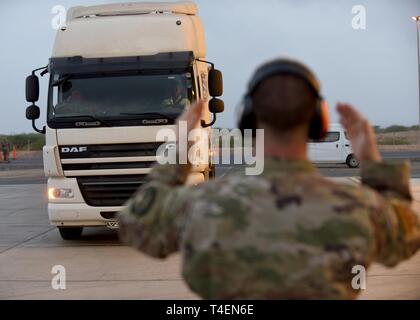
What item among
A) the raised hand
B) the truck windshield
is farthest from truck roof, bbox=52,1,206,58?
the raised hand

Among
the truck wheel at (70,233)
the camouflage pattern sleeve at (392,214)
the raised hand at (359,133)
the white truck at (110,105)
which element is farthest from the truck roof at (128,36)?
the camouflage pattern sleeve at (392,214)

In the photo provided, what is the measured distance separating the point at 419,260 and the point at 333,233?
7.30 metres

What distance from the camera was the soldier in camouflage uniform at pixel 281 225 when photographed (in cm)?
188

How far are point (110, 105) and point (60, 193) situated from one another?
57.7 inches

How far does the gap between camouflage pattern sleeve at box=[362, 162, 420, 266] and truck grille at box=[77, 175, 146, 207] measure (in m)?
7.90

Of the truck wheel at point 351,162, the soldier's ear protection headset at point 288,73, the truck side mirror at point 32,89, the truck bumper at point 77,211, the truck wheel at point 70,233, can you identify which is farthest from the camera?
the truck wheel at point 351,162

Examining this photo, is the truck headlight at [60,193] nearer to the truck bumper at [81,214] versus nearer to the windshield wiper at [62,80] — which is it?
the truck bumper at [81,214]

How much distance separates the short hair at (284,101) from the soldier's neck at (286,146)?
0.08 feet

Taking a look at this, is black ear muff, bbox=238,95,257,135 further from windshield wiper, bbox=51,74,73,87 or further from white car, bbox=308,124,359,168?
white car, bbox=308,124,359,168

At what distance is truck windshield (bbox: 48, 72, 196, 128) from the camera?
386 inches

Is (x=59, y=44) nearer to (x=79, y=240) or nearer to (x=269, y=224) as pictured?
(x=79, y=240)

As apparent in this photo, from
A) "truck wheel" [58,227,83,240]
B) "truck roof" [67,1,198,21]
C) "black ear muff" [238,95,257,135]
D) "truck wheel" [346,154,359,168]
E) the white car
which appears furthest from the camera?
the white car

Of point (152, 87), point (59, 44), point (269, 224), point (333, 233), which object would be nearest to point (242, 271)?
point (269, 224)

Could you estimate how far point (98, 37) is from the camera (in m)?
10.3
